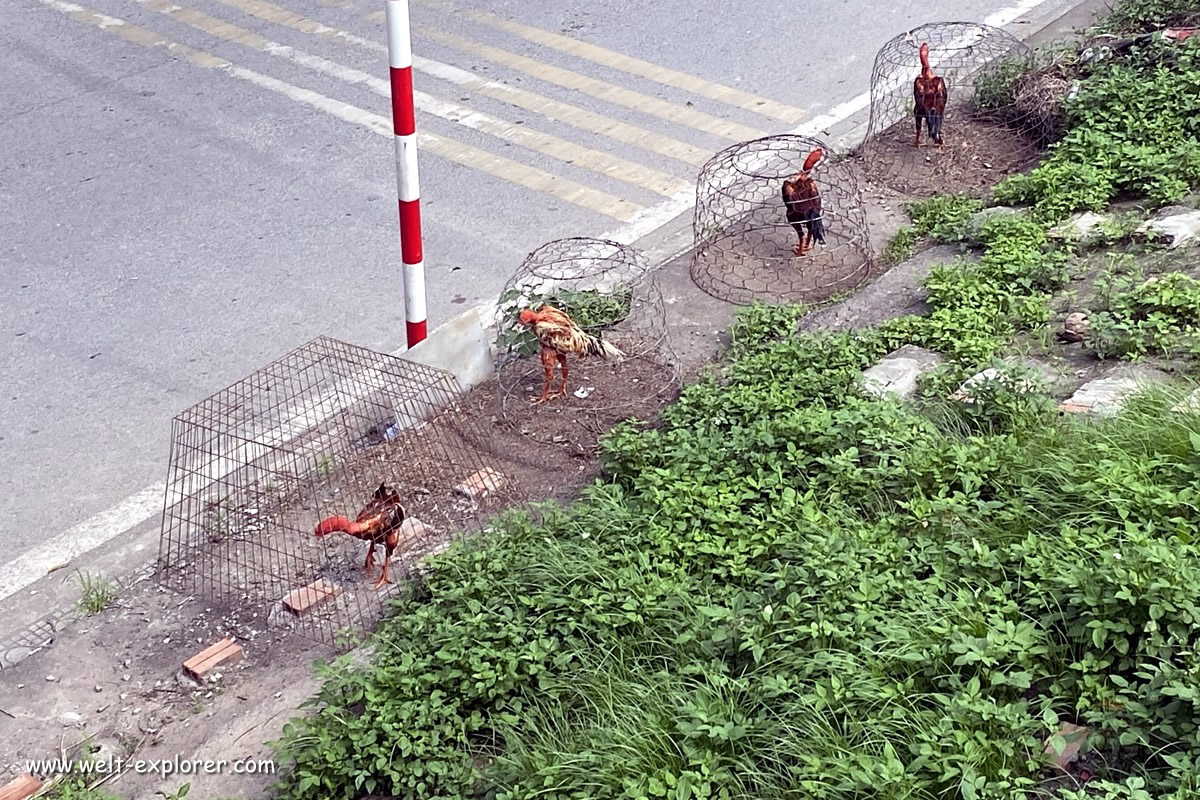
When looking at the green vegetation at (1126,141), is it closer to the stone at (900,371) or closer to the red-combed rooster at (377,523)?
the stone at (900,371)

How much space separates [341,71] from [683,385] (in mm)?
4329

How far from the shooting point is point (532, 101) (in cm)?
806

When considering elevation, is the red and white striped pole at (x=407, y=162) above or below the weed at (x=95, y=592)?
above

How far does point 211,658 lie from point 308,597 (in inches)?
14.3

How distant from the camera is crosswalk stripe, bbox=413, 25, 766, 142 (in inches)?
300

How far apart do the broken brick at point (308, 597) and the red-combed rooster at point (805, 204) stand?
2.87 m

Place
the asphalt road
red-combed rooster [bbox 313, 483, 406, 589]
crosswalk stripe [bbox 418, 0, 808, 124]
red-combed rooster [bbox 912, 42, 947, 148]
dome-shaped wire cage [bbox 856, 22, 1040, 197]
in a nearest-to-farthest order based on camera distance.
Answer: red-combed rooster [bbox 313, 483, 406, 589]
the asphalt road
red-combed rooster [bbox 912, 42, 947, 148]
dome-shaped wire cage [bbox 856, 22, 1040, 197]
crosswalk stripe [bbox 418, 0, 808, 124]

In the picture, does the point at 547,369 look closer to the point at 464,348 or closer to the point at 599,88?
the point at 464,348

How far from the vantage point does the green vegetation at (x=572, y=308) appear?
5.18 meters

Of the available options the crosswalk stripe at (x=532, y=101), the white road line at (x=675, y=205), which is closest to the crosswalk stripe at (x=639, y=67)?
the white road line at (x=675, y=205)

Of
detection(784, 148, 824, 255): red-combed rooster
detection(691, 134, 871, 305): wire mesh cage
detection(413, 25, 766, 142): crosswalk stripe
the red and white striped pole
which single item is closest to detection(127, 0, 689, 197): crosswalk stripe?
detection(691, 134, 871, 305): wire mesh cage

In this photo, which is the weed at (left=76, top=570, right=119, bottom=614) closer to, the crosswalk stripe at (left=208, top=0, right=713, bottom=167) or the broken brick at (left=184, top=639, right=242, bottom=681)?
the broken brick at (left=184, top=639, right=242, bottom=681)

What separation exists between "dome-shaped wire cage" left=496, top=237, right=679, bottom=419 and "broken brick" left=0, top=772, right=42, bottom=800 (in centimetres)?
221

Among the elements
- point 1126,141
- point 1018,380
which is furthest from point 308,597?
point 1126,141
